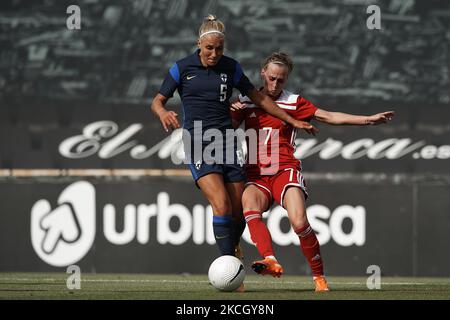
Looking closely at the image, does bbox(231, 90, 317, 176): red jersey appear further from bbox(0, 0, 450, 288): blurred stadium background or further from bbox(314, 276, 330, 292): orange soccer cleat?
bbox(0, 0, 450, 288): blurred stadium background

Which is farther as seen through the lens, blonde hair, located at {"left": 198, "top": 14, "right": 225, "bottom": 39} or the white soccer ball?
blonde hair, located at {"left": 198, "top": 14, "right": 225, "bottom": 39}

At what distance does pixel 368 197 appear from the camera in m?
13.8

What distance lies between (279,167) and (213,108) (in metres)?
0.77

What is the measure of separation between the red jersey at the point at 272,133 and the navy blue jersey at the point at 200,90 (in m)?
0.42

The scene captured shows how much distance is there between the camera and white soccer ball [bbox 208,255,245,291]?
8.57m

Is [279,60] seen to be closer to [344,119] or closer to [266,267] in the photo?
[344,119]

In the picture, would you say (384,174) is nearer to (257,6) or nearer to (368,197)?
Answer: (368,197)

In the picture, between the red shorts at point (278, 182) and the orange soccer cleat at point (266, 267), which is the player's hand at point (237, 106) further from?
the orange soccer cleat at point (266, 267)

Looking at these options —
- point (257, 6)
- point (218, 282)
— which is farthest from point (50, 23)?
point (218, 282)

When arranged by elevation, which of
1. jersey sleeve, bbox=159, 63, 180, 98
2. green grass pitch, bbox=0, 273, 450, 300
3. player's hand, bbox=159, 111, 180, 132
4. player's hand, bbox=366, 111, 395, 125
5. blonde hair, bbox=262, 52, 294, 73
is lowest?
green grass pitch, bbox=0, 273, 450, 300

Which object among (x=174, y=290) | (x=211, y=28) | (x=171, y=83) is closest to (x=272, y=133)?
(x=171, y=83)

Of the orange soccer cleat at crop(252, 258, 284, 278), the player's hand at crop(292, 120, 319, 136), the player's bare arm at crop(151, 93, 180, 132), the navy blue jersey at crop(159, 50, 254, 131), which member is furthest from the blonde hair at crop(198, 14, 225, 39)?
the orange soccer cleat at crop(252, 258, 284, 278)

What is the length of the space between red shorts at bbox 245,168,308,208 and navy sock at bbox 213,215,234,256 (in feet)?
1.65

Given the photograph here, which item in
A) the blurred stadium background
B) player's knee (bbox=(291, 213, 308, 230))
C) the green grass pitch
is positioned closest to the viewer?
the green grass pitch
